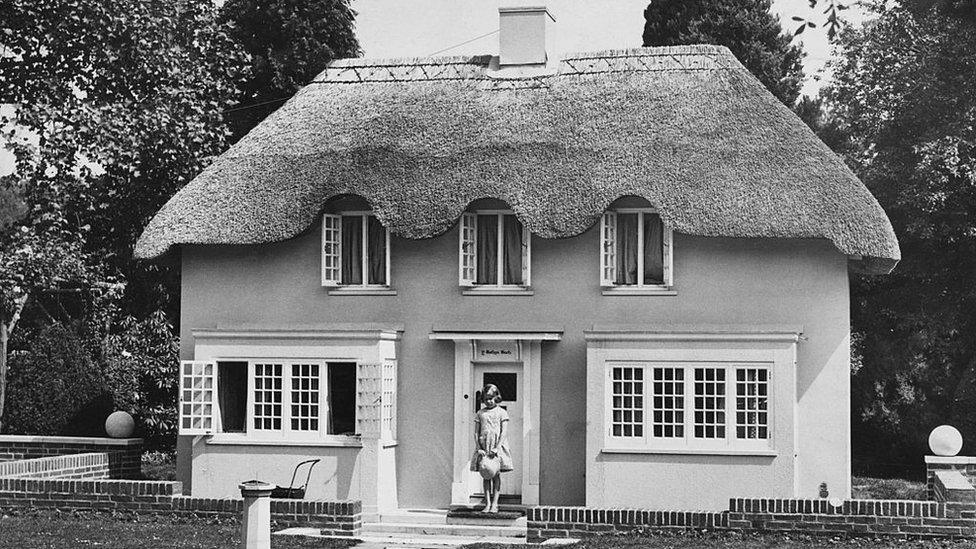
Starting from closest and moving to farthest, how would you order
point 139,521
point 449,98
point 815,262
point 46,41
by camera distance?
point 139,521 < point 815,262 < point 449,98 < point 46,41

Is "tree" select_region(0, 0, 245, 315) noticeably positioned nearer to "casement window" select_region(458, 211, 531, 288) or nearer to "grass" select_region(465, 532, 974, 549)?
"casement window" select_region(458, 211, 531, 288)

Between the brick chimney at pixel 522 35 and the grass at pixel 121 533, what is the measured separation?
964 centimetres

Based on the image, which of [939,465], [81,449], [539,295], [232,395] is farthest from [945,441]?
[81,449]

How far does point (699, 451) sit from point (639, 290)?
9.17ft

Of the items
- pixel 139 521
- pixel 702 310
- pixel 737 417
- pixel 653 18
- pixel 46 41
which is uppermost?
pixel 653 18

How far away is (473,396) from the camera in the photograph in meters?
22.1

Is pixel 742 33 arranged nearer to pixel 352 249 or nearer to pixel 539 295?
pixel 539 295

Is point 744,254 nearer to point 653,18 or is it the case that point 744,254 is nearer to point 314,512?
point 314,512

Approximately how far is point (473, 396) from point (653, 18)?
21451mm

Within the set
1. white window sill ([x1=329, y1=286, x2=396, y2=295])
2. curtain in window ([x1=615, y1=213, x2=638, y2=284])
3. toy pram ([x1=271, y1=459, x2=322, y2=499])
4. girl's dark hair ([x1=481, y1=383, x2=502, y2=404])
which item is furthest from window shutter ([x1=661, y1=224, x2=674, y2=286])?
toy pram ([x1=271, y1=459, x2=322, y2=499])

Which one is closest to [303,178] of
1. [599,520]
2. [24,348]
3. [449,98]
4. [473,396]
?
[449,98]

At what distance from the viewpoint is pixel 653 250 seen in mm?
21859

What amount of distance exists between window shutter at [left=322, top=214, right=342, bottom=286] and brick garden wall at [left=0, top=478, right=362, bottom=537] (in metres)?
4.09

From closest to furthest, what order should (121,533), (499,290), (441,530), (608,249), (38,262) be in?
1. (121,533)
2. (441,530)
3. (608,249)
4. (499,290)
5. (38,262)
